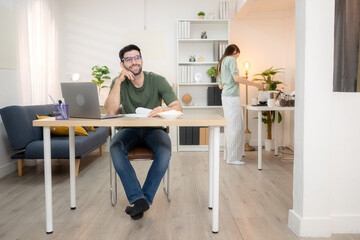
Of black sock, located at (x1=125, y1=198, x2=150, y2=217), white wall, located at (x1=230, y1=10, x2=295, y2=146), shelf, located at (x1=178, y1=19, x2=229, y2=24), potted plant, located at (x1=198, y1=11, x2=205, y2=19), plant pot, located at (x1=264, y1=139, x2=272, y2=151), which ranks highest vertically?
potted plant, located at (x1=198, y1=11, x2=205, y2=19)

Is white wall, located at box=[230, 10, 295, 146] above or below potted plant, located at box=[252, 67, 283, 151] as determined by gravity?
above

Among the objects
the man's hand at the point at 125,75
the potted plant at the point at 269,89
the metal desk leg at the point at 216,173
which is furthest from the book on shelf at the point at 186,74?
the metal desk leg at the point at 216,173

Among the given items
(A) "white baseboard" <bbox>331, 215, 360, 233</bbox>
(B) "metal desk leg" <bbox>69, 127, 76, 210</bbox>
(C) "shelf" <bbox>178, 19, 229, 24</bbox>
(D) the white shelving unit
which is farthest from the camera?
(D) the white shelving unit

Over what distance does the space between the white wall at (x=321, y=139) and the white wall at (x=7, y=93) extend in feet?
9.92

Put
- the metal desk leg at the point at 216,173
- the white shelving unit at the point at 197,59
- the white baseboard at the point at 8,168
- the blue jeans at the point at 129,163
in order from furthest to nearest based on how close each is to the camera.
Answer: the white shelving unit at the point at 197,59
the white baseboard at the point at 8,168
the blue jeans at the point at 129,163
the metal desk leg at the point at 216,173

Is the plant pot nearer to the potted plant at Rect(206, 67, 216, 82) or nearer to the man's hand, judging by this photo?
the potted plant at Rect(206, 67, 216, 82)

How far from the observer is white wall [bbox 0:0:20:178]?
11.5 ft

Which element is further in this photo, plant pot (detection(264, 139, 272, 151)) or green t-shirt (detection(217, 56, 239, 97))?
plant pot (detection(264, 139, 272, 151))

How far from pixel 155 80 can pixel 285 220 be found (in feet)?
4.74

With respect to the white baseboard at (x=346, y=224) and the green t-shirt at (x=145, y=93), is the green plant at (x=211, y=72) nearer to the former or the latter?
the green t-shirt at (x=145, y=93)

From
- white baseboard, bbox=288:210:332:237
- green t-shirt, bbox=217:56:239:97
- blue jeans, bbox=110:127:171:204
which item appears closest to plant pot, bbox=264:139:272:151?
green t-shirt, bbox=217:56:239:97

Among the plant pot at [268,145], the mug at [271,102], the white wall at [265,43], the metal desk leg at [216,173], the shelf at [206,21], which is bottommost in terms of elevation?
the plant pot at [268,145]

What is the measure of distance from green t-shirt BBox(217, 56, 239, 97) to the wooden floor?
0.96m

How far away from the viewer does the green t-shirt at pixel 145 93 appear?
8.58 feet
